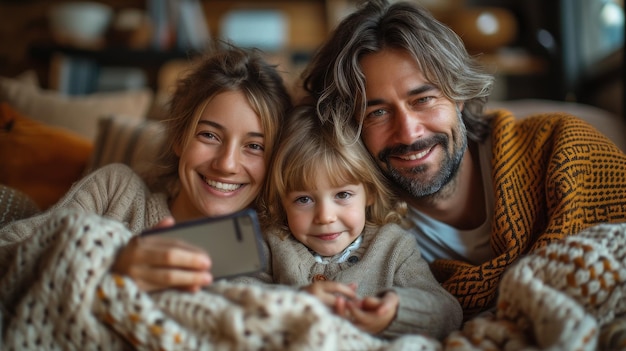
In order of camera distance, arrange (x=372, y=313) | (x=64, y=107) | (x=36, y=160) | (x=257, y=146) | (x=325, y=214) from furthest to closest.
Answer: (x=64, y=107)
(x=36, y=160)
(x=257, y=146)
(x=325, y=214)
(x=372, y=313)

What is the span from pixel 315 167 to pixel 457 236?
0.44 m

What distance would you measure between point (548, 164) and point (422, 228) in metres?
0.35

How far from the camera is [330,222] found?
116cm

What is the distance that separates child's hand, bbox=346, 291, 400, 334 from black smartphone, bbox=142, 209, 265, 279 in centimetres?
18

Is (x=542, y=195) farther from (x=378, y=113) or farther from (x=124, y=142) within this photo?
(x=124, y=142)

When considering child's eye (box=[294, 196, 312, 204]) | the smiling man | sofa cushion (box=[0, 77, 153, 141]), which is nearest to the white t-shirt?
the smiling man

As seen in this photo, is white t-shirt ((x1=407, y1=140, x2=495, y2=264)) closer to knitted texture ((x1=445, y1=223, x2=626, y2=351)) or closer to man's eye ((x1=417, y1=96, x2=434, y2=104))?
man's eye ((x1=417, y1=96, x2=434, y2=104))

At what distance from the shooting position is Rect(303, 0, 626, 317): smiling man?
1138 mm

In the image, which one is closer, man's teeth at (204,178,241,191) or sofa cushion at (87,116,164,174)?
man's teeth at (204,178,241,191)

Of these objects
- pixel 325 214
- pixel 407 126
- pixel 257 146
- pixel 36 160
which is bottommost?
pixel 36 160

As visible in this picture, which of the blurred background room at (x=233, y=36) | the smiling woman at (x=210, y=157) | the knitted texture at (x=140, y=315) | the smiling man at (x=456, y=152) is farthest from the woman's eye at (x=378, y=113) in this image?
the blurred background room at (x=233, y=36)

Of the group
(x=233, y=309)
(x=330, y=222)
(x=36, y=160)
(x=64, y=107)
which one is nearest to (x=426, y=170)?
(x=330, y=222)

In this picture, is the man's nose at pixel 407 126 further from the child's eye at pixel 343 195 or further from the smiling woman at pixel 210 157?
the smiling woman at pixel 210 157

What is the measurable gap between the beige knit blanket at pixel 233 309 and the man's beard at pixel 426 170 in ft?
1.48
